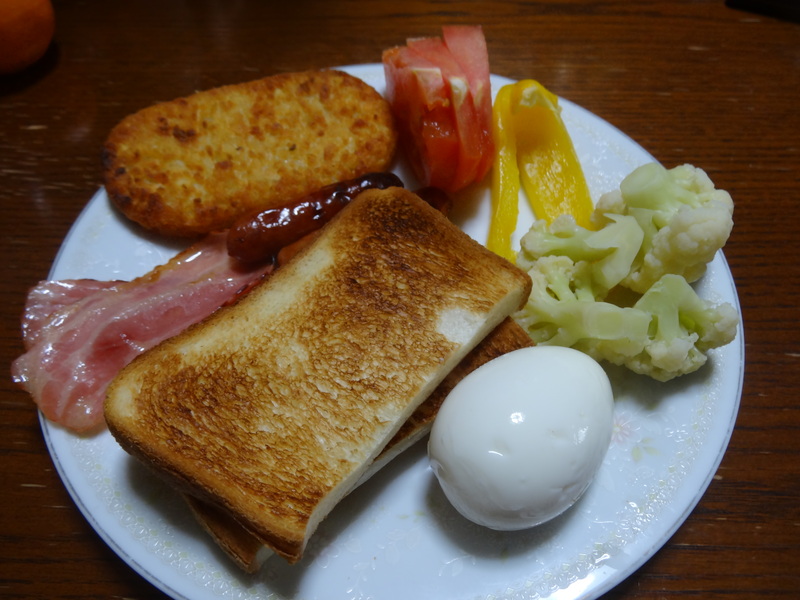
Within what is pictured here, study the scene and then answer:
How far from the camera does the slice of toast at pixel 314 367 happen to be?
1524mm

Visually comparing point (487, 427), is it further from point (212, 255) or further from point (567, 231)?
point (212, 255)

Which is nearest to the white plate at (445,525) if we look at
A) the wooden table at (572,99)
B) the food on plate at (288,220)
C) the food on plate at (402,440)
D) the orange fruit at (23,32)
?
the food on plate at (402,440)

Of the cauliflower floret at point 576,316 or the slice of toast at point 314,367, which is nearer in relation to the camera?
the slice of toast at point 314,367

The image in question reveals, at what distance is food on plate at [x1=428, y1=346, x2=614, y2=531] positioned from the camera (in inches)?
56.4

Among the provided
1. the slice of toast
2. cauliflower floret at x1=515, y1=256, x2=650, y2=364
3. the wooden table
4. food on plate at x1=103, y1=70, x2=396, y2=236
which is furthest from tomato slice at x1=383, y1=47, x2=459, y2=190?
the wooden table

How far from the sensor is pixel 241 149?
2184mm

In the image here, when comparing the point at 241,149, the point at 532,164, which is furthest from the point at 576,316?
the point at 241,149

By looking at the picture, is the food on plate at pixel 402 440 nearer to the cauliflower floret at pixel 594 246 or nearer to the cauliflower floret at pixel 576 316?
the cauliflower floret at pixel 576 316

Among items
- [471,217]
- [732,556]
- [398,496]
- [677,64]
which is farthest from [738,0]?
[398,496]

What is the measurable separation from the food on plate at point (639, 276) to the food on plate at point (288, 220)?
0.57 metres

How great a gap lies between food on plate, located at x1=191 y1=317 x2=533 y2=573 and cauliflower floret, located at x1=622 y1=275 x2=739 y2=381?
32cm

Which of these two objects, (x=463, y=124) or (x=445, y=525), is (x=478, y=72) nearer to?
(x=463, y=124)

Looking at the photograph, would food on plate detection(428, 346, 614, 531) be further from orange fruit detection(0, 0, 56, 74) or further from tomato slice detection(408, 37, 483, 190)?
orange fruit detection(0, 0, 56, 74)

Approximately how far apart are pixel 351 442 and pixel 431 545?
34 cm
